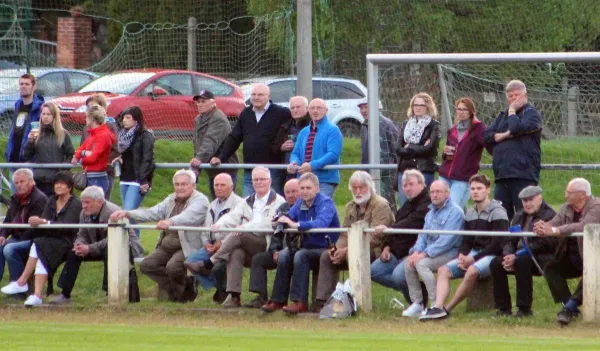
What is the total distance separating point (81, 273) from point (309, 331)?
14.7 ft

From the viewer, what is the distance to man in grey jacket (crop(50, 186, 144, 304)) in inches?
567

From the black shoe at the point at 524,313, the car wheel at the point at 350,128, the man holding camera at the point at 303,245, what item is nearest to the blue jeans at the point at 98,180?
the man holding camera at the point at 303,245

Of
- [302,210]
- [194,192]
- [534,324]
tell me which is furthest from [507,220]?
[194,192]

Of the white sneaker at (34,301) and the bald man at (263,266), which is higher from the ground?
the bald man at (263,266)

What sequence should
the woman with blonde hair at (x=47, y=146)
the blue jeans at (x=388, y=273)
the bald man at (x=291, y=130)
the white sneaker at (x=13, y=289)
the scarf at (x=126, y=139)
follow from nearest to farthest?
1. the blue jeans at (x=388, y=273)
2. the white sneaker at (x=13, y=289)
3. the bald man at (x=291, y=130)
4. the scarf at (x=126, y=139)
5. the woman with blonde hair at (x=47, y=146)

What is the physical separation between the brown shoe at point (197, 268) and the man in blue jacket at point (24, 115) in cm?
294

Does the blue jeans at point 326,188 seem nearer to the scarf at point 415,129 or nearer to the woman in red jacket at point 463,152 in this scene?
the scarf at point 415,129

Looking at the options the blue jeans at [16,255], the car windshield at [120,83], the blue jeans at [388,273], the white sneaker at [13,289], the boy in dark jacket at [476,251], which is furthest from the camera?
the car windshield at [120,83]

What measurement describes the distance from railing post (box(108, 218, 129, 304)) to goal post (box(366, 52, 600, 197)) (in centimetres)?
280

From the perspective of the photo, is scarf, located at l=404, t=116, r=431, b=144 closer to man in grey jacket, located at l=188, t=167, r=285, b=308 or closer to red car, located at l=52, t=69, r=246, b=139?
man in grey jacket, located at l=188, t=167, r=285, b=308

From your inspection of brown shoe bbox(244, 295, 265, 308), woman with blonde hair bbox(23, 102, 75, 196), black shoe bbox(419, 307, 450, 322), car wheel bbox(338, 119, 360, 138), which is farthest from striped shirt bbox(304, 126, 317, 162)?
car wheel bbox(338, 119, 360, 138)

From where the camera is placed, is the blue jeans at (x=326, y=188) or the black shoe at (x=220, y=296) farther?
the blue jeans at (x=326, y=188)

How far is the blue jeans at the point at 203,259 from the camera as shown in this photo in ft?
46.5

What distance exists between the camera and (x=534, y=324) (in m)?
12.4
